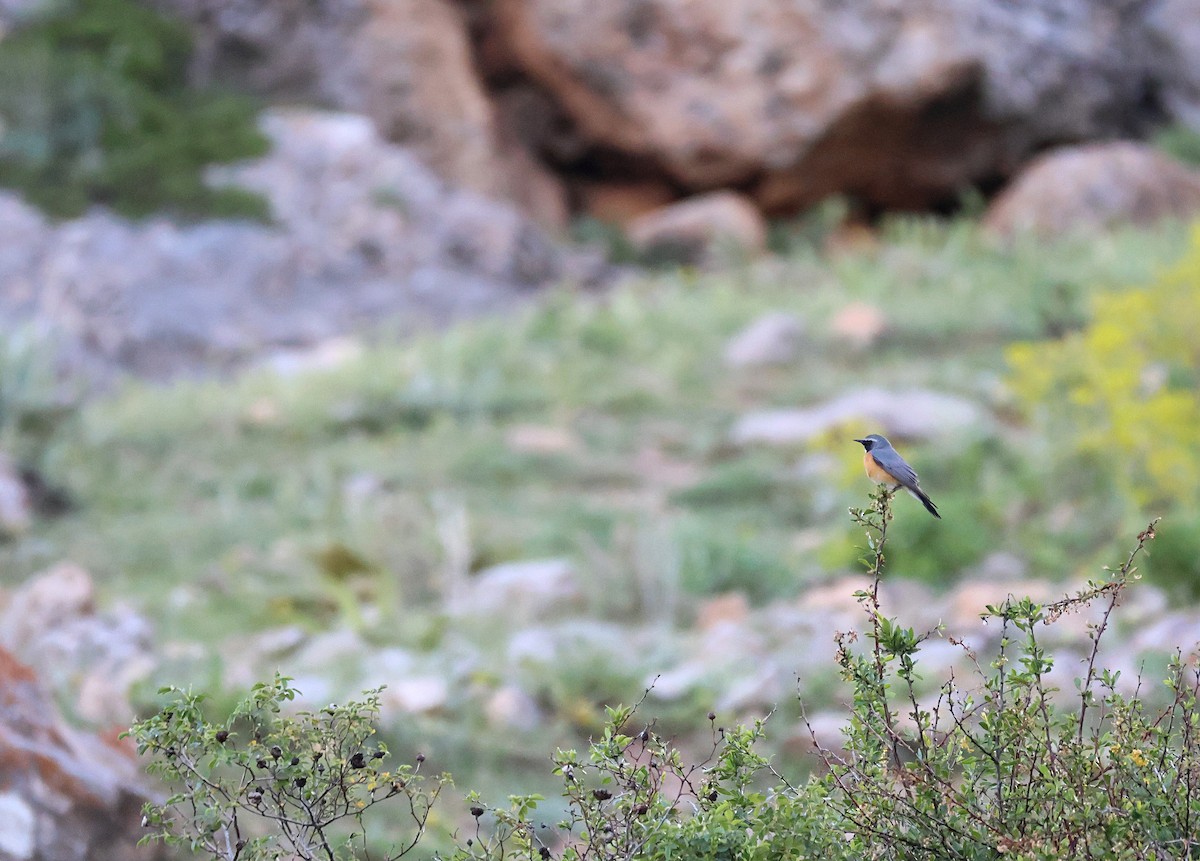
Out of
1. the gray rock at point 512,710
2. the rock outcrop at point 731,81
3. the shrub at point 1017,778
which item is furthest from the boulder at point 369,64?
the shrub at point 1017,778

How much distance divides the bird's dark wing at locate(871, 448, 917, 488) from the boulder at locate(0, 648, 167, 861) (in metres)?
1.34

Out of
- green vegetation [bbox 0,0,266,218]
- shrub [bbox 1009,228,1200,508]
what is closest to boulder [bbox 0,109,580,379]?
green vegetation [bbox 0,0,266,218]

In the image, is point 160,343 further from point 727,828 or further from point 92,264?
point 727,828

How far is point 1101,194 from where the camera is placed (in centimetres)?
1094

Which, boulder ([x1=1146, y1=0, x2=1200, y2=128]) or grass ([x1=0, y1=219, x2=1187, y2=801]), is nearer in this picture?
grass ([x1=0, y1=219, x2=1187, y2=801])

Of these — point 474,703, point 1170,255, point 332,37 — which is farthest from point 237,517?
point 332,37

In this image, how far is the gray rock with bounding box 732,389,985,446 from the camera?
20.0 ft

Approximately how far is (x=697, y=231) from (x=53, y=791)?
9.81 m

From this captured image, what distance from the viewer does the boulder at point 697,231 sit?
38.1 feet

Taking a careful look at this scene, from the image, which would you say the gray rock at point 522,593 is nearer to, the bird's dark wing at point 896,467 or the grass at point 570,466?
the grass at point 570,466

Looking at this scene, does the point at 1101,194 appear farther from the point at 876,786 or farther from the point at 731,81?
the point at 876,786

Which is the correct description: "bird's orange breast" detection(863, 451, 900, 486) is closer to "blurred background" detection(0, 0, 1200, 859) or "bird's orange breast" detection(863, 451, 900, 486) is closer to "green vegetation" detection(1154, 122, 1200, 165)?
"blurred background" detection(0, 0, 1200, 859)

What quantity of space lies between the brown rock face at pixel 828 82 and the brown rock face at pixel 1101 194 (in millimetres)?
1325

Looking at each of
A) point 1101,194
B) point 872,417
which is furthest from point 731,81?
point 872,417
